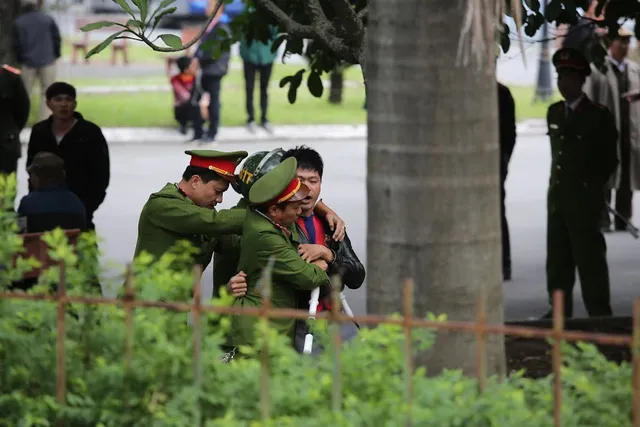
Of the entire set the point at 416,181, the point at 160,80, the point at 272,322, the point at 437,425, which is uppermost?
the point at 416,181

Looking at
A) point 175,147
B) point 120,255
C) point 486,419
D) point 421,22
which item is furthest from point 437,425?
point 175,147

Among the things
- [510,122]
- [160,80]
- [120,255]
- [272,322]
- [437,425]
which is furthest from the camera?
[160,80]

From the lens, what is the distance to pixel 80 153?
370 inches

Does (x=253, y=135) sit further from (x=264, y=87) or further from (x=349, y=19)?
(x=349, y=19)

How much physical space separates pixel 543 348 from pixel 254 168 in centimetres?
237

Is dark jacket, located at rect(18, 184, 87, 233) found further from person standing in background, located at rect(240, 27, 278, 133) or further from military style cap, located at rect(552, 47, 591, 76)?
person standing in background, located at rect(240, 27, 278, 133)

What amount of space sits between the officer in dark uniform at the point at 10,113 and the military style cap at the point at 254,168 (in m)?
4.91

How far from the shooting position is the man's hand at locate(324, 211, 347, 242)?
20.2ft

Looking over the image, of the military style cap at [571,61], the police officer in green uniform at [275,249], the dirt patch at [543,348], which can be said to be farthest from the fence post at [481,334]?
the military style cap at [571,61]

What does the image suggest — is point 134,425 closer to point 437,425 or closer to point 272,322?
point 437,425

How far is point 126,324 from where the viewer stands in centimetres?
384

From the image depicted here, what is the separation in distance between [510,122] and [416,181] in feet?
18.3

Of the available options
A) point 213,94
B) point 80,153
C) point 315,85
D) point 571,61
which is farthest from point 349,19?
point 213,94

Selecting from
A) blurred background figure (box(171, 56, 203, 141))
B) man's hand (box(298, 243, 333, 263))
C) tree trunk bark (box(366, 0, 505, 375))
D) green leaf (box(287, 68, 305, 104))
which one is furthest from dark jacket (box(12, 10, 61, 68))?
tree trunk bark (box(366, 0, 505, 375))
